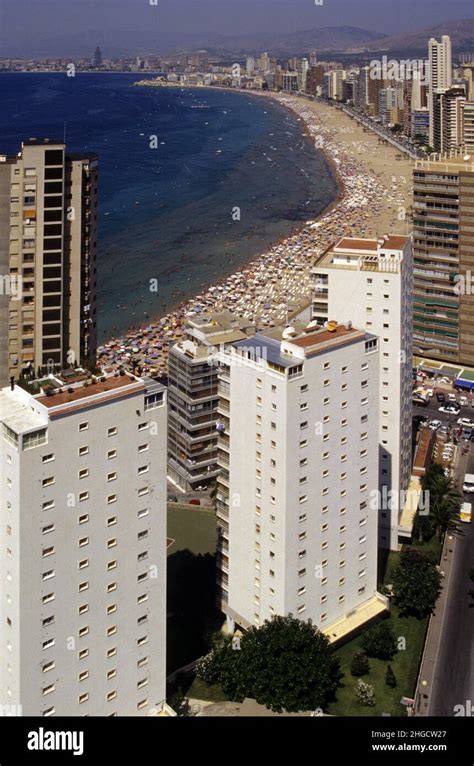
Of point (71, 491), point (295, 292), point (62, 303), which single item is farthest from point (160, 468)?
point (295, 292)

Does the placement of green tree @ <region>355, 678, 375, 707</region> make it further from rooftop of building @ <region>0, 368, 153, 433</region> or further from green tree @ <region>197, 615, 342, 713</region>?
rooftop of building @ <region>0, 368, 153, 433</region>

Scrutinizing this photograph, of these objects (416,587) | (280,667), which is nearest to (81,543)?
(280,667)

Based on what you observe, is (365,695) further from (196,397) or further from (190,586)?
(196,397)

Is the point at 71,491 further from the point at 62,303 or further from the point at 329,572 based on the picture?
the point at 62,303

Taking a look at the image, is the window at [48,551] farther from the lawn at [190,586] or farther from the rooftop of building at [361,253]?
the rooftop of building at [361,253]

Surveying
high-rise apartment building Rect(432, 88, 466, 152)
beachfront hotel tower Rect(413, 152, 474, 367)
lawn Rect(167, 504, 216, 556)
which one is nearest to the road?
lawn Rect(167, 504, 216, 556)

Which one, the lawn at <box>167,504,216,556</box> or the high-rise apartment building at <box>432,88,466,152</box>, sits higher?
the high-rise apartment building at <box>432,88,466,152</box>
